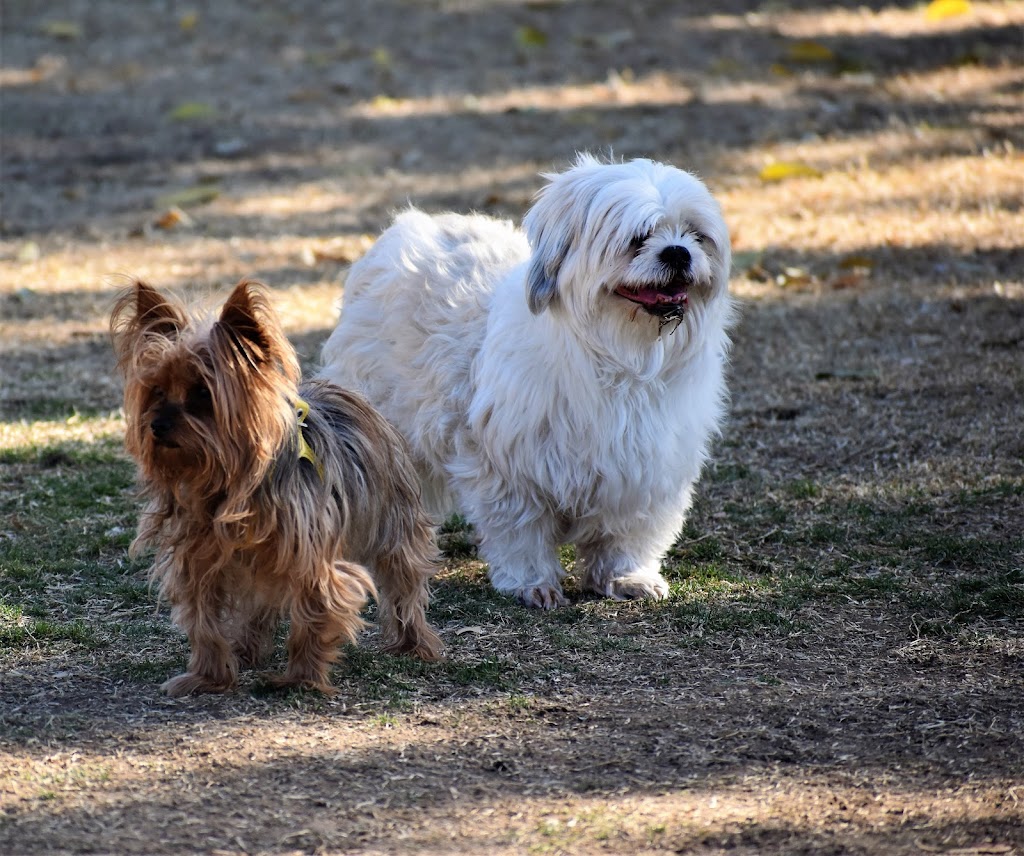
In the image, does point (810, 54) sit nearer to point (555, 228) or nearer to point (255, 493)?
point (555, 228)

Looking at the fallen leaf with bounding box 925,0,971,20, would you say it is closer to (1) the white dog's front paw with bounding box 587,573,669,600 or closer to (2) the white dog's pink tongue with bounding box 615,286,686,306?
(2) the white dog's pink tongue with bounding box 615,286,686,306

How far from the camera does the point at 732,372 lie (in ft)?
24.7

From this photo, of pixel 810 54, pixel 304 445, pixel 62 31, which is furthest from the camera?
pixel 62 31

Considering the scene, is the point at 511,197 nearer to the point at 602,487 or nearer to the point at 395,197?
the point at 395,197

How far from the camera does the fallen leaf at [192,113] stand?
12414 mm

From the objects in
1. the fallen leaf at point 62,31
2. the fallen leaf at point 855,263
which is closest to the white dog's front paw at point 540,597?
the fallen leaf at point 855,263

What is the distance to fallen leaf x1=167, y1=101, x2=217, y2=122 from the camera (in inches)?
489

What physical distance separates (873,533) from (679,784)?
7.24 ft

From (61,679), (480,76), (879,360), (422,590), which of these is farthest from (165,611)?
(480,76)

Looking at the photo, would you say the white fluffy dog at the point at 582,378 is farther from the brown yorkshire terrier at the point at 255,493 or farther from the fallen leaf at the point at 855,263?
the fallen leaf at the point at 855,263

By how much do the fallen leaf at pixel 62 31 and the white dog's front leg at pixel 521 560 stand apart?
36.4 feet

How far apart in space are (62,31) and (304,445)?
11.9m

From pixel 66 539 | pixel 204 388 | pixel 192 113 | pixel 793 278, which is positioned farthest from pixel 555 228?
pixel 192 113

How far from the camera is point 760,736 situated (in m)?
3.95
